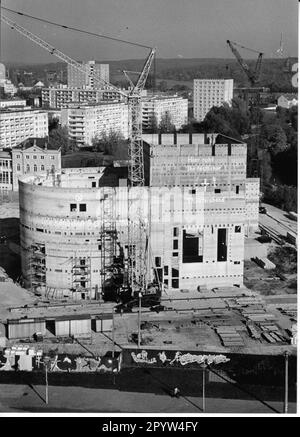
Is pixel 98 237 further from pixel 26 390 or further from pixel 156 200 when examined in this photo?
pixel 26 390

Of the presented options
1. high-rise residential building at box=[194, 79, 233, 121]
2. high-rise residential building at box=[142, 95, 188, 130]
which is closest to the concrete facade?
high-rise residential building at box=[142, 95, 188, 130]

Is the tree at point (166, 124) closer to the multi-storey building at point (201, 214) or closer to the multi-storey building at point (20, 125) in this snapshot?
the multi-storey building at point (20, 125)

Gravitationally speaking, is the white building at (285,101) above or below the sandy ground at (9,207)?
above

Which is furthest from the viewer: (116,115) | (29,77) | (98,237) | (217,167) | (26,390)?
(29,77)

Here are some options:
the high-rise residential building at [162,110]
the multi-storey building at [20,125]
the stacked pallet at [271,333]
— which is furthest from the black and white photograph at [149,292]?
the high-rise residential building at [162,110]

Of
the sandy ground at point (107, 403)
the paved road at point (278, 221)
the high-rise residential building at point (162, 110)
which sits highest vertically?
the high-rise residential building at point (162, 110)

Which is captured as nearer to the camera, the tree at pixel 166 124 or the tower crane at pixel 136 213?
the tower crane at pixel 136 213

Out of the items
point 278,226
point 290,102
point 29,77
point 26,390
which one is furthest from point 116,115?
point 26,390

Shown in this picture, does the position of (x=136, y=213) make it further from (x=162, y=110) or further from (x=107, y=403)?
(x=162, y=110)
